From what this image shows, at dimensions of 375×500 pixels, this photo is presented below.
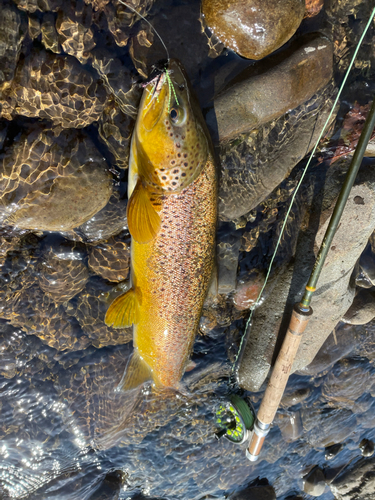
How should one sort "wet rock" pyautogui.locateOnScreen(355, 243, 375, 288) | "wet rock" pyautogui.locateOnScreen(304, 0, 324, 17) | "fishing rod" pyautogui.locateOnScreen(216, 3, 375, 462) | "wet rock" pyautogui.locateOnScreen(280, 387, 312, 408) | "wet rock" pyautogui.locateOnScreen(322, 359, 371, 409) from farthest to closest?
"wet rock" pyautogui.locateOnScreen(322, 359, 371, 409), "wet rock" pyautogui.locateOnScreen(280, 387, 312, 408), "wet rock" pyautogui.locateOnScreen(355, 243, 375, 288), "wet rock" pyautogui.locateOnScreen(304, 0, 324, 17), "fishing rod" pyautogui.locateOnScreen(216, 3, 375, 462)

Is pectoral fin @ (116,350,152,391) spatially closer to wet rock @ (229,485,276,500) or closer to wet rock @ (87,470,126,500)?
wet rock @ (87,470,126,500)

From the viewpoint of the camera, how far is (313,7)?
2.62 metres

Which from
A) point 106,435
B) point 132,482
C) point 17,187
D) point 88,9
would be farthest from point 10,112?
point 132,482

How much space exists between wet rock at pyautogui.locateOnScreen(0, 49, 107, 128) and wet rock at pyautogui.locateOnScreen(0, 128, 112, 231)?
15 centimetres


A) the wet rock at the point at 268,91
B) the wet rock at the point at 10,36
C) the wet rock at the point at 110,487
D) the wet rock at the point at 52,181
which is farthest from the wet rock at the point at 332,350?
the wet rock at the point at 10,36

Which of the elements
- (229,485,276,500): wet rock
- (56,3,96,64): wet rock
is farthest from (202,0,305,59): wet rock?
(229,485,276,500): wet rock

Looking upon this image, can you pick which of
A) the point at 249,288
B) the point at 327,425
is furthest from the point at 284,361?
the point at 327,425

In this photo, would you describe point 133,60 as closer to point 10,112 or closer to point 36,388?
point 10,112

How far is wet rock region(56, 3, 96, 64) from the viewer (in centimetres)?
219

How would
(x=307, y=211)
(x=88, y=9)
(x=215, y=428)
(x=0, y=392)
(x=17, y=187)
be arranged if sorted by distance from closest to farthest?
(x=88, y=9)
(x=17, y=187)
(x=307, y=211)
(x=0, y=392)
(x=215, y=428)

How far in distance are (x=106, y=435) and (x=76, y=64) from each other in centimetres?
379

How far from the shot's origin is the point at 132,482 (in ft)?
14.4

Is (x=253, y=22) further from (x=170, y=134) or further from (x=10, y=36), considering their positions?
(x=10, y=36)

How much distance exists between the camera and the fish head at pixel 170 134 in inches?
84.3
